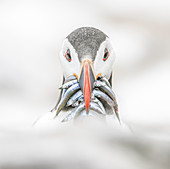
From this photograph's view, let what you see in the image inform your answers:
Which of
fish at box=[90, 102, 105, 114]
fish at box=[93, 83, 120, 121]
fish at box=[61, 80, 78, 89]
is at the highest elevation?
fish at box=[61, 80, 78, 89]

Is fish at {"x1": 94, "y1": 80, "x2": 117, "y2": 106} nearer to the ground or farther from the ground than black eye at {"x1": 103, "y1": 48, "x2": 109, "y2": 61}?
nearer to the ground

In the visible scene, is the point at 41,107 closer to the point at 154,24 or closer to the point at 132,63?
the point at 132,63

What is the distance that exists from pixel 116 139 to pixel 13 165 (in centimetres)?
15

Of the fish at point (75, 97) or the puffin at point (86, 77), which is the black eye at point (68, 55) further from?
the fish at point (75, 97)

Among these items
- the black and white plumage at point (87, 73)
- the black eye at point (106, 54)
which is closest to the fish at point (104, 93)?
the black and white plumage at point (87, 73)

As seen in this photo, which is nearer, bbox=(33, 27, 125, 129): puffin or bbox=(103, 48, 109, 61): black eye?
bbox=(33, 27, 125, 129): puffin

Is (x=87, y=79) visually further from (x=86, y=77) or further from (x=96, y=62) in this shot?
(x=96, y=62)

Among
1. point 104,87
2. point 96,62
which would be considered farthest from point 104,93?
point 96,62

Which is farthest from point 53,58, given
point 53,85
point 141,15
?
point 141,15

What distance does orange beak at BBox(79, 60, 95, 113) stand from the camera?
4.30 feet

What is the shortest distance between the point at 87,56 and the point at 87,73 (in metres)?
0.09

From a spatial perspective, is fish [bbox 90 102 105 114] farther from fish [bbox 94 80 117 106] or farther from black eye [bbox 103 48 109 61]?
black eye [bbox 103 48 109 61]

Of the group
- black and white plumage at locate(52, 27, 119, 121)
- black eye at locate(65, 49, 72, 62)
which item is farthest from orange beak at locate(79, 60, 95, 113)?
black eye at locate(65, 49, 72, 62)

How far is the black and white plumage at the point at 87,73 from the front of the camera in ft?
4.41
